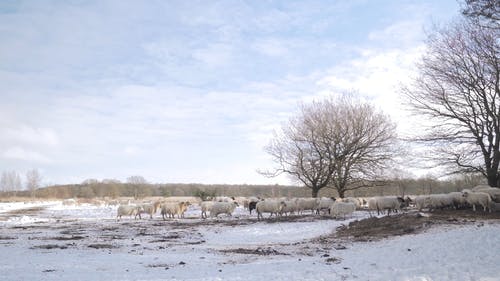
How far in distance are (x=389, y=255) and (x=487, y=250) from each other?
2503 millimetres

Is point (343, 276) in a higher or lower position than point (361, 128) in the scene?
lower

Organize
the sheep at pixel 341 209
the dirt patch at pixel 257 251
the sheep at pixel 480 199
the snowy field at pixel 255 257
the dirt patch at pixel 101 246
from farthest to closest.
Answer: the sheep at pixel 341 209
the sheep at pixel 480 199
the dirt patch at pixel 101 246
the dirt patch at pixel 257 251
the snowy field at pixel 255 257

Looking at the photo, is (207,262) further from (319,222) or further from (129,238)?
(319,222)

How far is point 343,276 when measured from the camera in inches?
370

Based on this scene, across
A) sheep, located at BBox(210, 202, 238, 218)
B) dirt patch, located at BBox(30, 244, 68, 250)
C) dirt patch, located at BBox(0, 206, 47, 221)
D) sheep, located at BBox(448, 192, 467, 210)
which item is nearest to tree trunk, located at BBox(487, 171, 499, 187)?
sheep, located at BBox(448, 192, 467, 210)

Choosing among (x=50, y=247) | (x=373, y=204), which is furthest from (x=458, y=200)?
(x=50, y=247)

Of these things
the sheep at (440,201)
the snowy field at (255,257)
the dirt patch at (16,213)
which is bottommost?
the snowy field at (255,257)

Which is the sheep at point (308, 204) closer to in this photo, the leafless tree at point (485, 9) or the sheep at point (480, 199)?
the sheep at point (480, 199)

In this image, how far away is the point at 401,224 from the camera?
1678cm

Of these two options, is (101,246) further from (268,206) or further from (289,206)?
(289,206)

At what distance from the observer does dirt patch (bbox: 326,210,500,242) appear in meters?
15.6

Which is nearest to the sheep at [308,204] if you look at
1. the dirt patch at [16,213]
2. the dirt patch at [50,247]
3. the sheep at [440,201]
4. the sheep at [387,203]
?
the sheep at [387,203]

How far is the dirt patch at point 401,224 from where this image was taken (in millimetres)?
15609

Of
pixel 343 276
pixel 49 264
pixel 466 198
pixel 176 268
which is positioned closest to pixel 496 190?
pixel 466 198
